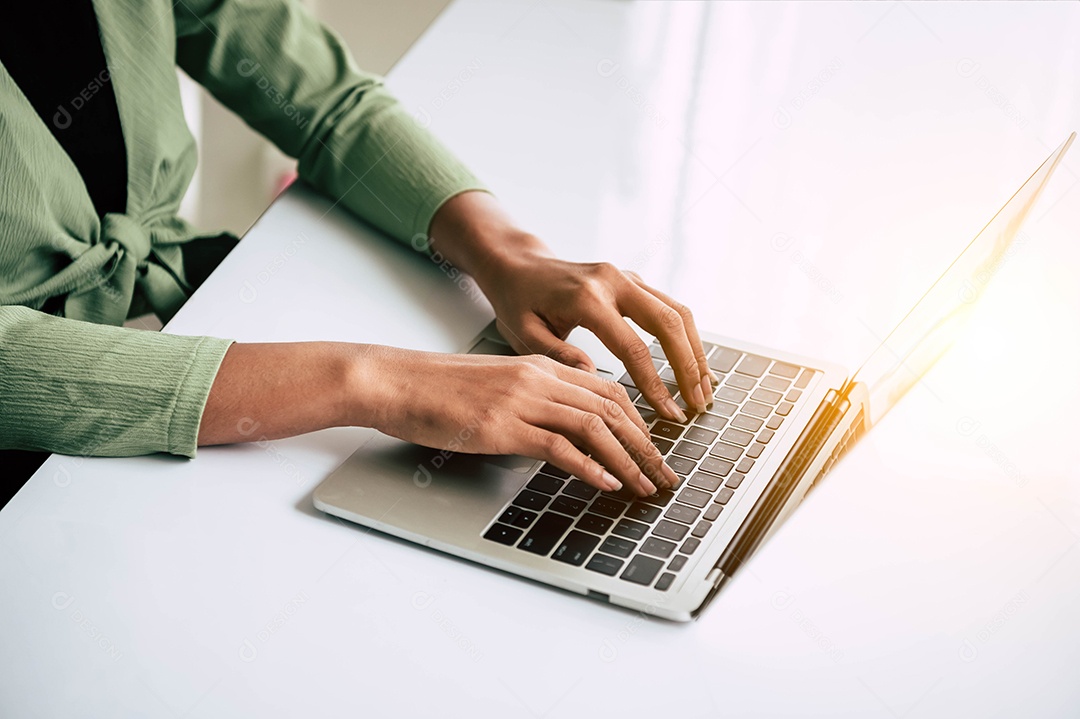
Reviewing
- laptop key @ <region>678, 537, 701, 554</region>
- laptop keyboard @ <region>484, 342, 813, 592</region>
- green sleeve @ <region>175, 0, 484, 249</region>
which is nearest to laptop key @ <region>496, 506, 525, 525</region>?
laptop keyboard @ <region>484, 342, 813, 592</region>

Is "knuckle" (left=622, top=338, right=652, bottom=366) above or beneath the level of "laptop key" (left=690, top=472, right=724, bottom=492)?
above

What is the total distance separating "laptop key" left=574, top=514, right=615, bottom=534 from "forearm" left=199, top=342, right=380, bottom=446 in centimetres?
18

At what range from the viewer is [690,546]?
0.65 m

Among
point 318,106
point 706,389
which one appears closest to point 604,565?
point 706,389

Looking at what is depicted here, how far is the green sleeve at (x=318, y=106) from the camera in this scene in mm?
1027

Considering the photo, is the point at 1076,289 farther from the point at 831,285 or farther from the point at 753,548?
the point at 753,548

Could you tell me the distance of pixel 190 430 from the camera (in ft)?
2.37

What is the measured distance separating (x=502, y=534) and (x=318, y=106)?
604 millimetres

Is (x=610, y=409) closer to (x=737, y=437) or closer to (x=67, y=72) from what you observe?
(x=737, y=437)

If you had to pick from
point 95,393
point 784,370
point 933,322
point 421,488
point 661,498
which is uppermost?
point 933,322

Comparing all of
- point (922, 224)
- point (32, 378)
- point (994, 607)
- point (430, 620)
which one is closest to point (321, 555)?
point (430, 620)

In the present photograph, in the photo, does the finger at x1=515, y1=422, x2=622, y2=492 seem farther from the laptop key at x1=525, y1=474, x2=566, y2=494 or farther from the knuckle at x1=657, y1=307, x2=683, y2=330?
the knuckle at x1=657, y1=307, x2=683, y2=330

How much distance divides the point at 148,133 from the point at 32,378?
1.22 feet

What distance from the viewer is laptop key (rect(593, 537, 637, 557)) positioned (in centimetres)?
65
